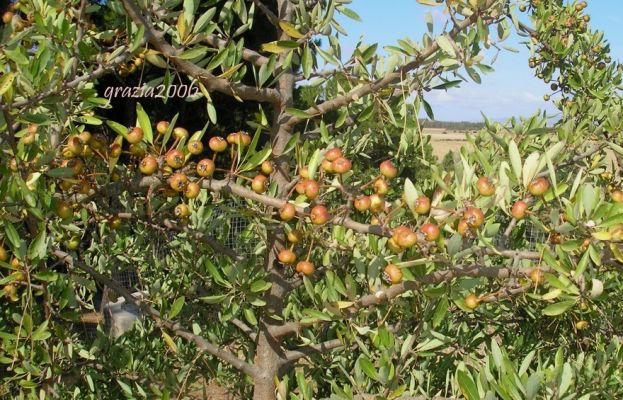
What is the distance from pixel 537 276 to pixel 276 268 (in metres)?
0.75

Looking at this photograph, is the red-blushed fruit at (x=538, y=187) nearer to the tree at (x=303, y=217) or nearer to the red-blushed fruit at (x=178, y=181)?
the tree at (x=303, y=217)

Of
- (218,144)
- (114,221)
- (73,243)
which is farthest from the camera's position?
(73,243)

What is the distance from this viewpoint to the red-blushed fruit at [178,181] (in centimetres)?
129

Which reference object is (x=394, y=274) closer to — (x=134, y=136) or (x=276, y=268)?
(x=276, y=268)

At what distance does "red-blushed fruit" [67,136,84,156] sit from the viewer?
1.30 meters

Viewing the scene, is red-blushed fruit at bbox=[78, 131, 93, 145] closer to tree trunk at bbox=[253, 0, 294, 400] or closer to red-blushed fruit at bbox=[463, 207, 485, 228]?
tree trunk at bbox=[253, 0, 294, 400]

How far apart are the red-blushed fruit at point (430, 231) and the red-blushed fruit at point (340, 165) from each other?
250 mm

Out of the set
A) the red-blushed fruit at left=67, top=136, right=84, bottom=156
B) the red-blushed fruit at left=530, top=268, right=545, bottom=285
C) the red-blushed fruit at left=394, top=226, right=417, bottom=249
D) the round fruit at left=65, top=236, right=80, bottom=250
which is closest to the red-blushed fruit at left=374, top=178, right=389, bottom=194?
the red-blushed fruit at left=394, top=226, right=417, bottom=249

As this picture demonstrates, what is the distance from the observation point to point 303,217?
1301 millimetres

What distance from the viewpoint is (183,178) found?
130 centimetres

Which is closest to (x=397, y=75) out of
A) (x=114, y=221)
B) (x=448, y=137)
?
(x=114, y=221)

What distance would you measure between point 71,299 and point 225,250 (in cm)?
41

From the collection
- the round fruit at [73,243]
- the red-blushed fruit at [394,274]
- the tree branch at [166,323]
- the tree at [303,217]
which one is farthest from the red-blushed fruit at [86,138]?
the red-blushed fruit at [394,274]

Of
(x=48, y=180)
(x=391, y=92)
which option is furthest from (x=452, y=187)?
(x=48, y=180)
